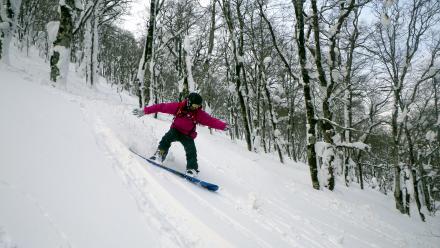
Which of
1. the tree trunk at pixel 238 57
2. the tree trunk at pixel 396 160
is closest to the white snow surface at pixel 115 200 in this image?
the tree trunk at pixel 396 160

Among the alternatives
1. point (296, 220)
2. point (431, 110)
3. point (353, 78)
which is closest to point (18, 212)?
point (296, 220)

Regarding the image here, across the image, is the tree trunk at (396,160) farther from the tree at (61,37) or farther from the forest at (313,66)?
the tree at (61,37)

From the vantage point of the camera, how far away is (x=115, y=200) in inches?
116

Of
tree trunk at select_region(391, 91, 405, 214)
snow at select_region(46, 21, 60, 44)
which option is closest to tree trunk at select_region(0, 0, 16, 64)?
snow at select_region(46, 21, 60, 44)

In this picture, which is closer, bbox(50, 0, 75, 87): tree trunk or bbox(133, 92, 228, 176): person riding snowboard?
bbox(133, 92, 228, 176): person riding snowboard

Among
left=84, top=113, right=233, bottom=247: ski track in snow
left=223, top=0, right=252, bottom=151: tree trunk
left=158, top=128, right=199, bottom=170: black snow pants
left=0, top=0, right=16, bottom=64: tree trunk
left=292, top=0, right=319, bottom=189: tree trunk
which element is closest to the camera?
left=84, top=113, right=233, bottom=247: ski track in snow

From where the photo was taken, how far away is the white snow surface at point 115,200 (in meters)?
2.28

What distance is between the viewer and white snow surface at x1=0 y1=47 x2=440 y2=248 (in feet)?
7.47

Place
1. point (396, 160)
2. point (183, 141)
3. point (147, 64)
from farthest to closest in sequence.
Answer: point (396, 160) → point (147, 64) → point (183, 141)

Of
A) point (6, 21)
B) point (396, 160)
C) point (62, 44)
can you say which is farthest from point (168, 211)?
point (396, 160)

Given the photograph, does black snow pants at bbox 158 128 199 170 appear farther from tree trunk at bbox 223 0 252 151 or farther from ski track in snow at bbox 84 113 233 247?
tree trunk at bbox 223 0 252 151

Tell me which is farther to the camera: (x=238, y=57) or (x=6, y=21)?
(x=238, y=57)

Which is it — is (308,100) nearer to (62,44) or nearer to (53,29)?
(62,44)

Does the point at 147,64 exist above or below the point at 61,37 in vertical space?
below
